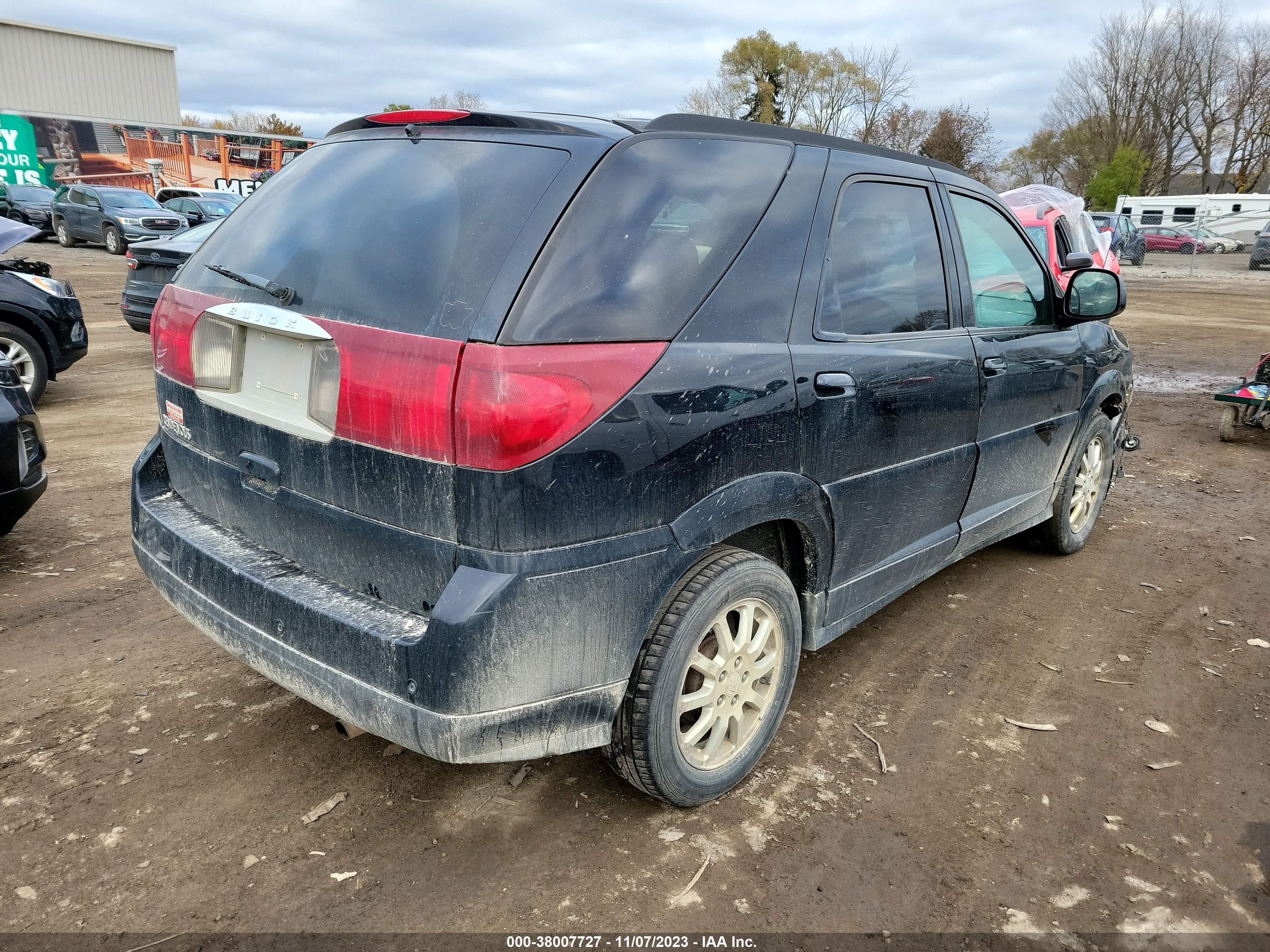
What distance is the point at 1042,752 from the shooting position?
119 inches

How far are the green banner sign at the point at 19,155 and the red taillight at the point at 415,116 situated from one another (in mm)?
40726

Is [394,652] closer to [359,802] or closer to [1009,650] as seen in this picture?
[359,802]

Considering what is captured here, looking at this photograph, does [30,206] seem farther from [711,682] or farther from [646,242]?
[711,682]

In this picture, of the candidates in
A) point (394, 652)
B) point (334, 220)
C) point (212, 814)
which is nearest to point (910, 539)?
point (394, 652)

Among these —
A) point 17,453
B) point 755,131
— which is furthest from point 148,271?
point 755,131

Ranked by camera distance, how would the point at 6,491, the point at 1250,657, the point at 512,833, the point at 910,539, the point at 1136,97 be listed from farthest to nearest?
the point at 1136,97, the point at 6,491, the point at 1250,657, the point at 910,539, the point at 512,833

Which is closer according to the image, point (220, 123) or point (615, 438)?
point (615, 438)

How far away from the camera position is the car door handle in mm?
2654

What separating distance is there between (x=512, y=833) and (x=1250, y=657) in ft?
10.3

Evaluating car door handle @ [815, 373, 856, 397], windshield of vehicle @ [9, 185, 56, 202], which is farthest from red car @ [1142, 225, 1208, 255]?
car door handle @ [815, 373, 856, 397]

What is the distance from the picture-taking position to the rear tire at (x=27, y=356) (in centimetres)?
722

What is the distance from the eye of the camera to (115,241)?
2266 centimetres


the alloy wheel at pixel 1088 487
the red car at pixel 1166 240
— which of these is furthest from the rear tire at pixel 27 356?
the red car at pixel 1166 240

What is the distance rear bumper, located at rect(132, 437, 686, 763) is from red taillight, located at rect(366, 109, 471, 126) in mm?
1277
